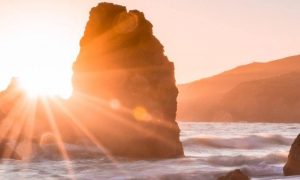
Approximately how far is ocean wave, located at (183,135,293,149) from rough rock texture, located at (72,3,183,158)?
15.7m

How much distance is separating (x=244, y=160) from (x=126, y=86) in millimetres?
9789

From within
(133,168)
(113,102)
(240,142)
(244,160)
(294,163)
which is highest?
(113,102)

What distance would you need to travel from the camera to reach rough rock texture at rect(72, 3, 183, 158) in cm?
3547

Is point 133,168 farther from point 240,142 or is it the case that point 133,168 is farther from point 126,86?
point 240,142

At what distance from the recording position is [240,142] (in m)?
55.6

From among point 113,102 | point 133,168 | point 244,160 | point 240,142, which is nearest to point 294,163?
point 133,168

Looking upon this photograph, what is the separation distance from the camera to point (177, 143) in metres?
36.6

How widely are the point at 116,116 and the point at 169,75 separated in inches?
200

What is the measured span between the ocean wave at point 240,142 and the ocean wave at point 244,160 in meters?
14.6

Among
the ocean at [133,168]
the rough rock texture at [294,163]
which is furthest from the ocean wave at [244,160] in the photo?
the rough rock texture at [294,163]

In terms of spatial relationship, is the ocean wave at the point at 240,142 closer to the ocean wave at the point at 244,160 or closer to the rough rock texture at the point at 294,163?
the ocean wave at the point at 244,160

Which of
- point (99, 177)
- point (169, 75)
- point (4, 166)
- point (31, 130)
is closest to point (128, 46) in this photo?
point (169, 75)

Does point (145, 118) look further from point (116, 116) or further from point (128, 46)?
point (128, 46)

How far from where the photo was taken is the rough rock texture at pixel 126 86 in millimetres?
35469
